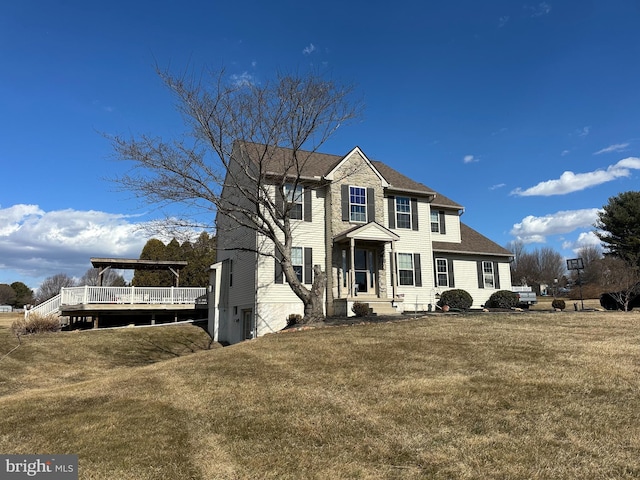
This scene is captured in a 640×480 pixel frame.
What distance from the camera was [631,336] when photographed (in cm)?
1172

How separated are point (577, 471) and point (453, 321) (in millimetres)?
10623

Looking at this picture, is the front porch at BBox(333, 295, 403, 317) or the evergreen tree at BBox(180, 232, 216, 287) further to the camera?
the evergreen tree at BBox(180, 232, 216, 287)

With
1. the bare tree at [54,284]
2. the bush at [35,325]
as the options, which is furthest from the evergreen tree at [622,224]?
the bare tree at [54,284]

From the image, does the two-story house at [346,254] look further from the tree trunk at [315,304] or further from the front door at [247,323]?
the tree trunk at [315,304]

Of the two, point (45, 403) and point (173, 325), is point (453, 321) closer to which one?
point (45, 403)

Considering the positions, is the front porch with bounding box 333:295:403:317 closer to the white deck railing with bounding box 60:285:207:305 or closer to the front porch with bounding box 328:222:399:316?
the front porch with bounding box 328:222:399:316

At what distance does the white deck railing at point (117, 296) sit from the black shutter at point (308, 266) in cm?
1008

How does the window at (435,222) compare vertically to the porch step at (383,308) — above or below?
above

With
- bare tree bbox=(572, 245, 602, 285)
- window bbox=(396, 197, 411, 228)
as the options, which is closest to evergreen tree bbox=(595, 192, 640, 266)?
bare tree bbox=(572, 245, 602, 285)

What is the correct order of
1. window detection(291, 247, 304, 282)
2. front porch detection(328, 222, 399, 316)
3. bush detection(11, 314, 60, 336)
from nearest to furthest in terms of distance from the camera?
front porch detection(328, 222, 399, 316), window detection(291, 247, 304, 282), bush detection(11, 314, 60, 336)

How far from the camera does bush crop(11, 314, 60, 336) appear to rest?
2139cm

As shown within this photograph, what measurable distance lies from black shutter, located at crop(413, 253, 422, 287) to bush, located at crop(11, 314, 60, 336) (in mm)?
18089

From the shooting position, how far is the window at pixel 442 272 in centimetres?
2444

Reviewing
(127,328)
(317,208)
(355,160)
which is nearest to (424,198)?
(355,160)
